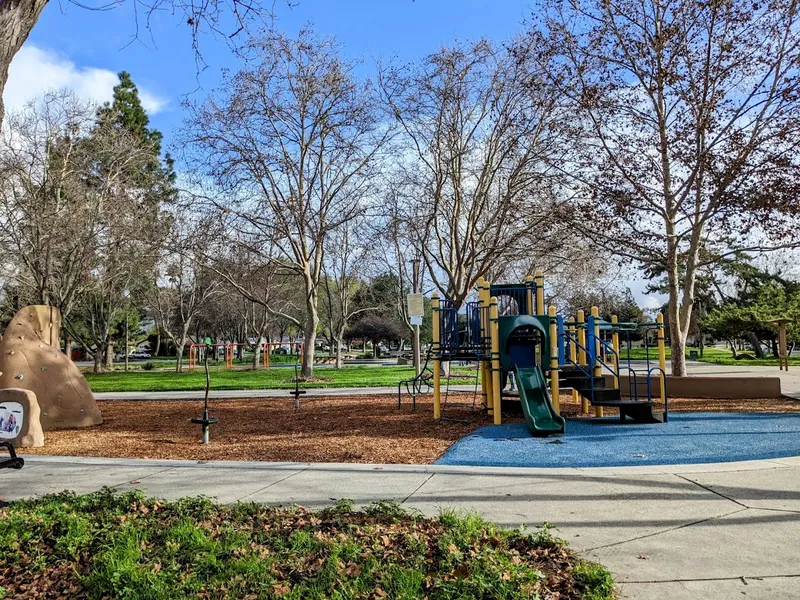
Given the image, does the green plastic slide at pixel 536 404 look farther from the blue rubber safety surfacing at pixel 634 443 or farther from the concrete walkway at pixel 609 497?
the concrete walkway at pixel 609 497

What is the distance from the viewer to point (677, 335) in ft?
55.9

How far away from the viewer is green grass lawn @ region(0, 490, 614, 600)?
3.53m

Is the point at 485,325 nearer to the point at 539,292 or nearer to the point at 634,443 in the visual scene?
the point at 539,292

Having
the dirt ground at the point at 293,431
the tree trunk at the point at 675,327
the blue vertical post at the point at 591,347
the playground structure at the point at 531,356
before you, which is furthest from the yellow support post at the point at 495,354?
the tree trunk at the point at 675,327

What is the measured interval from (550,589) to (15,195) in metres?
25.5

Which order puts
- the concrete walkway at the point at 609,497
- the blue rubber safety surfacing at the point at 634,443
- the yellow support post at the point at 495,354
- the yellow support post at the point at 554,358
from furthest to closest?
the yellow support post at the point at 554,358 → the yellow support post at the point at 495,354 → the blue rubber safety surfacing at the point at 634,443 → the concrete walkway at the point at 609,497

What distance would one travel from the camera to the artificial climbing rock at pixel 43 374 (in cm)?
1212

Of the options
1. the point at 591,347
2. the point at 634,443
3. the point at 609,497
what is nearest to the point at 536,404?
the point at 591,347

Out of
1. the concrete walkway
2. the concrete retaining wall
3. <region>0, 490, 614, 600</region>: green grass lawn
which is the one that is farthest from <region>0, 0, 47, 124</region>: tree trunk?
the concrete retaining wall

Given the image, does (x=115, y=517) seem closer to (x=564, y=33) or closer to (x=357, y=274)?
(x=564, y=33)

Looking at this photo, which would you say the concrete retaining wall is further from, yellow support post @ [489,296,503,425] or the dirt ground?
yellow support post @ [489,296,503,425]

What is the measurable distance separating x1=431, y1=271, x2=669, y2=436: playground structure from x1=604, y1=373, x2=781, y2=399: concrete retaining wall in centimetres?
331

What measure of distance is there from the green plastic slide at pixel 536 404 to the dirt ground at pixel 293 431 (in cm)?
116

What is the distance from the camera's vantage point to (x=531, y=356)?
11.6 metres
